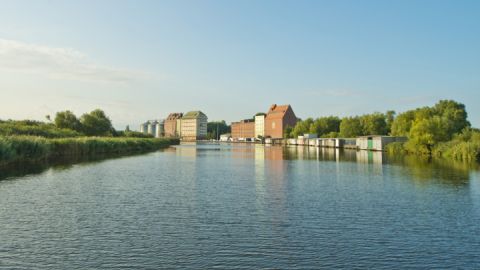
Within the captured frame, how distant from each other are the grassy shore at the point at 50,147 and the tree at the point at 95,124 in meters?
12.0

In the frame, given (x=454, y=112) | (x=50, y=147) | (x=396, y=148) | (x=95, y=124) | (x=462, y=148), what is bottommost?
(x=396, y=148)

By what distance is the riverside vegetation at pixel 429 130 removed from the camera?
6856cm

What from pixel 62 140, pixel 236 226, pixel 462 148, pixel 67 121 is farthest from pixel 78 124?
Result: pixel 236 226

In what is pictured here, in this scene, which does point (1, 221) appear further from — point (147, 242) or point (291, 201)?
point (291, 201)

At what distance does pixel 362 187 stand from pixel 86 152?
53.2m

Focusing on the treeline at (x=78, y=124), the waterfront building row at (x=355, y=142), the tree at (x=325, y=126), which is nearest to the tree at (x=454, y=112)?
the waterfront building row at (x=355, y=142)

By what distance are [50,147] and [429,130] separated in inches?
2531

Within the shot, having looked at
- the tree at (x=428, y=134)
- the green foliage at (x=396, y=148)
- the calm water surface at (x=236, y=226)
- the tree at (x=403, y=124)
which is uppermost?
the tree at (x=403, y=124)

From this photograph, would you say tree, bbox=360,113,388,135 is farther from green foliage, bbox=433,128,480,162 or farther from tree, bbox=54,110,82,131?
tree, bbox=54,110,82,131

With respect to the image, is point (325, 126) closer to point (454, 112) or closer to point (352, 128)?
point (352, 128)

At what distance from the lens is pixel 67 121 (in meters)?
97.1

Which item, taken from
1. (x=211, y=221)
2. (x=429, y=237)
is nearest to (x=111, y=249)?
(x=211, y=221)

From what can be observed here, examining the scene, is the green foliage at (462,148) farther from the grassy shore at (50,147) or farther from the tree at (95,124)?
the tree at (95,124)

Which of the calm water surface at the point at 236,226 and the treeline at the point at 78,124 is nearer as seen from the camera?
the calm water surface at the point at 236,226
